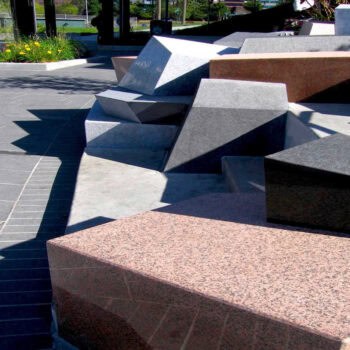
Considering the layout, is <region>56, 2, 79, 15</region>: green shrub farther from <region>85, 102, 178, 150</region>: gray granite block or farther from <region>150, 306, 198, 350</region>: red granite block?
<region>150, 306, 198, 350</region>: red granite block

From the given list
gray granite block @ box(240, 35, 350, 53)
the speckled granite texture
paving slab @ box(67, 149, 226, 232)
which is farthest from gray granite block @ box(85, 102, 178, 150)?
the speckled granite texture

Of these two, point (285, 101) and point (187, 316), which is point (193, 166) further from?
point (187, 316)

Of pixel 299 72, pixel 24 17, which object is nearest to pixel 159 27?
pixel 24 17

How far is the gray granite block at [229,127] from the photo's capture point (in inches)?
220

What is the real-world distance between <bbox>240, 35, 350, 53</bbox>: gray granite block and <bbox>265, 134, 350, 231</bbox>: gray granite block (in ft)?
15.8

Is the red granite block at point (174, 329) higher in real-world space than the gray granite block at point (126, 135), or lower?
higher

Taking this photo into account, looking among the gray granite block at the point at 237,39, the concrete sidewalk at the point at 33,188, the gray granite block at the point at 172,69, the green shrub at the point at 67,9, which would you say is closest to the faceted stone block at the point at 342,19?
the gray granite block at the point at 237,39

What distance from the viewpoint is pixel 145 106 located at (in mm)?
6629

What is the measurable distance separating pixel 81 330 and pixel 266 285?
1.28 meters

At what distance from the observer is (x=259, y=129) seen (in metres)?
5.64

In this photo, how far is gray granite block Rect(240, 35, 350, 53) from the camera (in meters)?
7.46

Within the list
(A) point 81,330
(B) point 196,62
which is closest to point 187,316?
(A) point 81,330

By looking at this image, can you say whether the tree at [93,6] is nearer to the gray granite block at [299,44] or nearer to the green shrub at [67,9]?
the green shrub at [67,9]

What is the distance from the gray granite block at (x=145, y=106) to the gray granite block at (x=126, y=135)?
0.12 m
